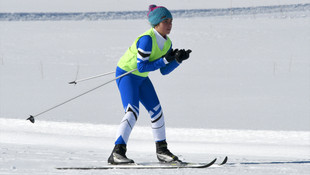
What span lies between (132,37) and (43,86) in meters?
5.86

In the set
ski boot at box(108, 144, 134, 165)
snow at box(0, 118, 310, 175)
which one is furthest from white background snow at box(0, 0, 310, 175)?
ski boot at box(108, 144, 134, 165)

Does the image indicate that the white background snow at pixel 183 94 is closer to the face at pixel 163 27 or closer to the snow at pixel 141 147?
the snow at pixel 141 147

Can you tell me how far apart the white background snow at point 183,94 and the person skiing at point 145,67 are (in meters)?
0.38

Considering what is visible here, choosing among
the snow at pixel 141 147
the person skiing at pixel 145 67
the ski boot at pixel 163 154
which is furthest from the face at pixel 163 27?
the snow at pixel 141 147

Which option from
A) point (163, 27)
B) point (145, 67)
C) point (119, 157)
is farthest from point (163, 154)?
point (163, 27)

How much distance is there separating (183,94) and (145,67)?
18.2 ft

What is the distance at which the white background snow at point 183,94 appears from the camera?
209 inches

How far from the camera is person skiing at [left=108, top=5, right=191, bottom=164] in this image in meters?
4.27

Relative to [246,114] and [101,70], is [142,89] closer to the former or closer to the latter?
[246,114]

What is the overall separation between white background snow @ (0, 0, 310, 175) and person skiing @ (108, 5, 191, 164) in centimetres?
38

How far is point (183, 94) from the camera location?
384 inches

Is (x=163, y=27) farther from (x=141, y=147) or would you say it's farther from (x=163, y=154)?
(x=141, y=147)

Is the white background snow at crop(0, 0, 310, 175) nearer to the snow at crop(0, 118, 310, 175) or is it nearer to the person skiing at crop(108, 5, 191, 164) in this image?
the snow at crop(0, 118, 310, 175)

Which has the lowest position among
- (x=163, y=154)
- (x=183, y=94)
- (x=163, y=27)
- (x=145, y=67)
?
(x=163, y=154)
